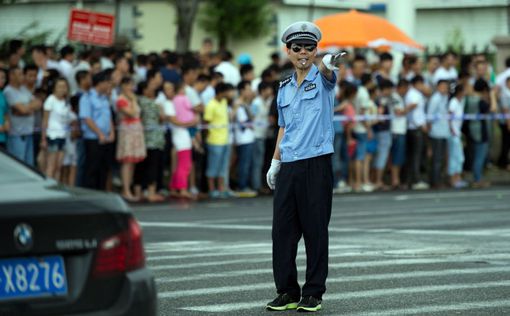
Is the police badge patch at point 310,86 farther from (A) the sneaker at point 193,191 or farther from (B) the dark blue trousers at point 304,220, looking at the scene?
(A) the sneaker at point 193,191

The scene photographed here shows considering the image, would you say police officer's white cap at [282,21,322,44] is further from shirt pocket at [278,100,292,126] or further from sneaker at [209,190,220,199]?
sneaker at [209,190,220,199]

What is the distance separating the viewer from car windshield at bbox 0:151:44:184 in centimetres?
715

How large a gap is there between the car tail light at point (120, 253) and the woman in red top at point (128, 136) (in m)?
14.8

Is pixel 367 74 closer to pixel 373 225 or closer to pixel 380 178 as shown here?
pixel 380 178

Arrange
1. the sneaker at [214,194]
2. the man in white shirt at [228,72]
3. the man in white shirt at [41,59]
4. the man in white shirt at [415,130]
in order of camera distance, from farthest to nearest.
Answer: the man in white shirt at [228,72], the man in white shirt at [415,130], the sneaker at [214,194], the man in white shirt at [41,59]

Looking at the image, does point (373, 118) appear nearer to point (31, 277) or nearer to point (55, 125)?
point (55, 125)

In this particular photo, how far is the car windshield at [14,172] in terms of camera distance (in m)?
7.15

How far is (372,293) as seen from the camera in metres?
10.9

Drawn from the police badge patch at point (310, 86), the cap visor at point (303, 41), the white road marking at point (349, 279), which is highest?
the cap visor at point (303, 41)

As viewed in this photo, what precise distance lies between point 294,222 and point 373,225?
7301 millimetres

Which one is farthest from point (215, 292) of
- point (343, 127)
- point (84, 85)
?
point (343, 127)

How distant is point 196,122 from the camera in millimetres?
22734

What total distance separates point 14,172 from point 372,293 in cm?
424

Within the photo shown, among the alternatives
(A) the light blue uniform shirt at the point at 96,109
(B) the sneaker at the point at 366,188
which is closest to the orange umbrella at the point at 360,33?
(B) the sneaker at the point at 366,188
